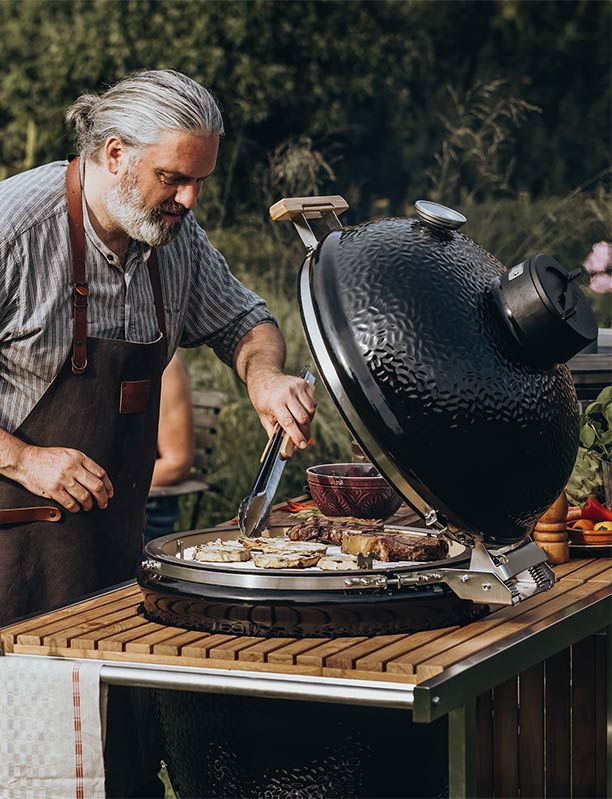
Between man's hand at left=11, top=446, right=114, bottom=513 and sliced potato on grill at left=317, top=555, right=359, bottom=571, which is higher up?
man's hand at left=11, top=446, right=114, bottom=513

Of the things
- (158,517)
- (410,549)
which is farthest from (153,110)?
(158,517)

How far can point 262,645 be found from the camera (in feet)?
7.75

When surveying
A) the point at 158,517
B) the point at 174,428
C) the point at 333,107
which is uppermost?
the point at 333,107

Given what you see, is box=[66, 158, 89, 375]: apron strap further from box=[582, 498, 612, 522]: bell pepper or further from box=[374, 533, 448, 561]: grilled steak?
box=[582, 498, 612, 522]: bell pepper

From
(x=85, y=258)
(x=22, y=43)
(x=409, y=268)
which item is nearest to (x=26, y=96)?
(x=22, y=43)

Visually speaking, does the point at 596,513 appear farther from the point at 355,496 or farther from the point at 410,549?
the point at 410,549

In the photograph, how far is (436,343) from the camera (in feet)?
7.72

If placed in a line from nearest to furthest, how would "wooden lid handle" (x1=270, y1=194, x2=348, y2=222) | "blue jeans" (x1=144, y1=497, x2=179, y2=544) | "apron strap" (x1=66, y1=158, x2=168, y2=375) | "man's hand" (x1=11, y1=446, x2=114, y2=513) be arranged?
"wooden lid handle" (x1=270, y1=194, x2=348, y2=222), "man's hand" (x1=11, y1=446, x2=114, y2=513), "apron strap" (x1=66, y1=158, x2=168, y2=375), "blue jeans" (x1=144, y1=497, x2=179, y2=544)

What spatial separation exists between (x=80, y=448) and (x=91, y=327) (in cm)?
29

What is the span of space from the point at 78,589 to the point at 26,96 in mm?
11851

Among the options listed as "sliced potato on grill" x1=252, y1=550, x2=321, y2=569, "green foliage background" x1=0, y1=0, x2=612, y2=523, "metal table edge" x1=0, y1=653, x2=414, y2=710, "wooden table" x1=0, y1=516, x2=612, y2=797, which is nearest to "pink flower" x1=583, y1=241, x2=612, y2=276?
"green foliage background" x1=0, y1=0, x2=612, y2=523

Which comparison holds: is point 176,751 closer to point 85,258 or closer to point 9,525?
point 9,525

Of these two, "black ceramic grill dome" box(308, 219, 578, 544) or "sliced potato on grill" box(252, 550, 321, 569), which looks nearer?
"black ceramic grill dome" box(308, 219, 578, 544)

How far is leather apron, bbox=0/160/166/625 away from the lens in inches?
124
